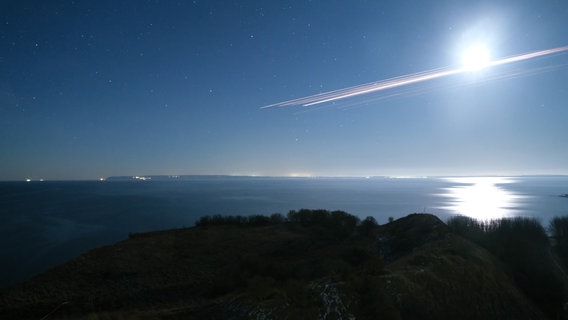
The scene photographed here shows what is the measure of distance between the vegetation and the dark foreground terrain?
142 mm

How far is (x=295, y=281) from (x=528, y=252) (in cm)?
1765

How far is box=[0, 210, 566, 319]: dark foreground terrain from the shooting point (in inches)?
504

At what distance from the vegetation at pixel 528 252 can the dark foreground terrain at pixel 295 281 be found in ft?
0.46

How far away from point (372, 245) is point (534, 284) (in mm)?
12226

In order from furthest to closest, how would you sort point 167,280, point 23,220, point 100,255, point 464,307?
point 23,220 → point 100,255 → point 167,280 → point 464,307

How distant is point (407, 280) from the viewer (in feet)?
46.6

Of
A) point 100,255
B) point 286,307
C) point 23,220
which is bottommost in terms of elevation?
point 23,220

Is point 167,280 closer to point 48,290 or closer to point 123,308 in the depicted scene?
point 123,308

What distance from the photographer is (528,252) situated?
20641 mm

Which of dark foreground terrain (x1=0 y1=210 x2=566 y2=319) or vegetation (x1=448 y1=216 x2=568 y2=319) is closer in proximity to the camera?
dark foreground terrain (x1=0 y1=210 x2=566 y2=319)

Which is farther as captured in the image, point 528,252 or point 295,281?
point 528,252

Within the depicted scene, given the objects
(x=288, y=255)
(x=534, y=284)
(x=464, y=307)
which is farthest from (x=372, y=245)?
(x=464, y=307)

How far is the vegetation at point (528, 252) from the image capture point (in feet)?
53.9

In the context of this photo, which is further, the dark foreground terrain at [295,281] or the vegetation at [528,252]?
the vegetation at [528,252]
